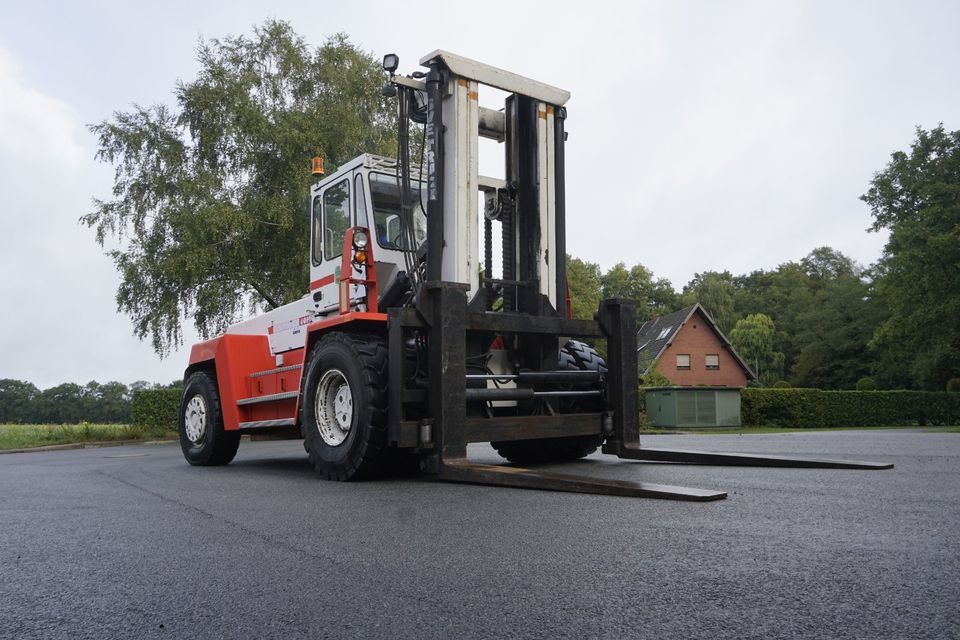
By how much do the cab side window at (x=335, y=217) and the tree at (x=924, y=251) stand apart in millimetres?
35401

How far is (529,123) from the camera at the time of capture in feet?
26.0

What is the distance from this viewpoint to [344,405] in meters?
7.12

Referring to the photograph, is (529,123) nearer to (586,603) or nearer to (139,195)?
(586,603)

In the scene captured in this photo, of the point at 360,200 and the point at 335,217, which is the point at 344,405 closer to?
the point at 360,200

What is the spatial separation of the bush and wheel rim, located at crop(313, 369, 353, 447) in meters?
29.4

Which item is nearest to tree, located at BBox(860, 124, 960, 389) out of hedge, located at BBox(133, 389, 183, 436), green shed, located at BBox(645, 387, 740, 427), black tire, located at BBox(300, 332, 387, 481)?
green shed, located at BBox(645, 387, 740, 427)

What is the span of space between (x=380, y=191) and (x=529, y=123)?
1.62 m

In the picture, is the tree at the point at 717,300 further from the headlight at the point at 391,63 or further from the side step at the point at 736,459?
the headlight at the point at 391,63

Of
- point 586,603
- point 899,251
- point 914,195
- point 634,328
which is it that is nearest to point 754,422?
point 899,251

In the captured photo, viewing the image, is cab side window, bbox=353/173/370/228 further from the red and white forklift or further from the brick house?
the brick house

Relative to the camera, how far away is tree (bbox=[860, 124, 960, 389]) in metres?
37.0

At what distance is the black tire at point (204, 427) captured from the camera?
9.82 m

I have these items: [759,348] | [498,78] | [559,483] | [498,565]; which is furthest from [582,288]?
[498,565]

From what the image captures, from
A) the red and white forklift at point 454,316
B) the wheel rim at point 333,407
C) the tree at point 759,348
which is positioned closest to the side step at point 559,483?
the red and white forklift at point 454,316
